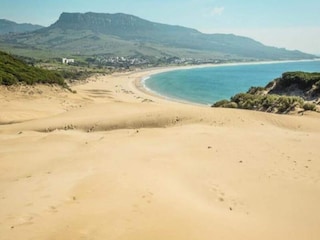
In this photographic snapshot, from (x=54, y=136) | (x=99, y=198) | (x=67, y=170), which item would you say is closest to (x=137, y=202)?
(x=99, y=198)

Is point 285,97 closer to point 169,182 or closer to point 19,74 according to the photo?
point 169,182

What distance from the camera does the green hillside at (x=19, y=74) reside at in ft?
128

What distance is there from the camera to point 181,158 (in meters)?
12.5

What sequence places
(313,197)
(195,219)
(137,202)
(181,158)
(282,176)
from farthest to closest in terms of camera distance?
(181,158), (282,176), (313,197), (137,202), (195,219)

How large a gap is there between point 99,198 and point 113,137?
28.9 ft

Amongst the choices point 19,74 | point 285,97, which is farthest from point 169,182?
point 19,74

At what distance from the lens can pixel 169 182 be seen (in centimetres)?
1003

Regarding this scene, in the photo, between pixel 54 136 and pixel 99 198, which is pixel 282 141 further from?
pixel 54 136

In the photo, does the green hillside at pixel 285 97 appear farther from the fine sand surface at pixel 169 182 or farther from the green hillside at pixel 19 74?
the green hillside at pixel 19 74

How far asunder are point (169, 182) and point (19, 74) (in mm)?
35531

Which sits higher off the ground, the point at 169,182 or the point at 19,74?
the point at 19,74

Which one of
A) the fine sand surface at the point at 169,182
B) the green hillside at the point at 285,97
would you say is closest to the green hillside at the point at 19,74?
the green hillside at the point at 285,97

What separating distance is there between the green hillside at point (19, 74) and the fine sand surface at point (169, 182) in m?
22.2

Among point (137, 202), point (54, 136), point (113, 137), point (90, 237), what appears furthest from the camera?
point (54, 136)
